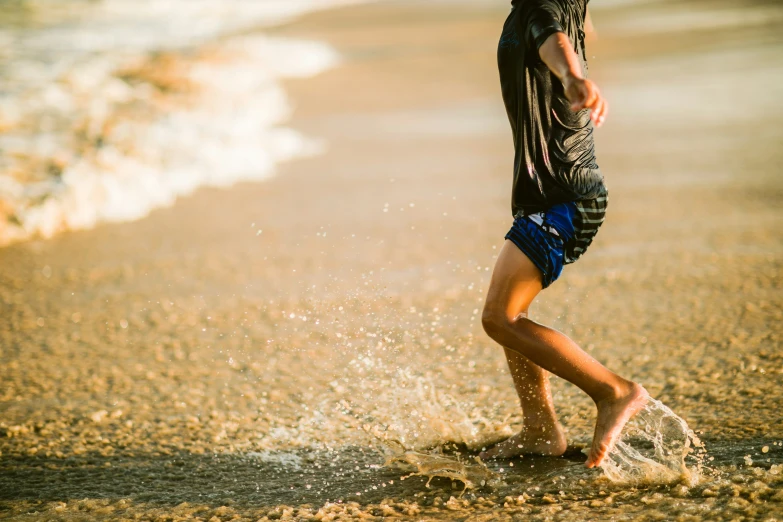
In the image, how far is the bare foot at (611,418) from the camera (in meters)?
2.84

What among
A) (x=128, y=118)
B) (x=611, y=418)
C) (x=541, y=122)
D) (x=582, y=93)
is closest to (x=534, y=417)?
(x=611, y=418)

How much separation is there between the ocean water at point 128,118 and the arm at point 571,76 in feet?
18.9

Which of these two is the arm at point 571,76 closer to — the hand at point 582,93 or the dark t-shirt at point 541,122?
the hand at point 582,93

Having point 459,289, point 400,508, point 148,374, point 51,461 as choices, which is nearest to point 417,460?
point 400,508

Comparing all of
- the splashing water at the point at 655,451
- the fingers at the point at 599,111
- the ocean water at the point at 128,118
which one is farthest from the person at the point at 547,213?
the ocean water at the point at 128,118

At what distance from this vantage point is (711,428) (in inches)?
131

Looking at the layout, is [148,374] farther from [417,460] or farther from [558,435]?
[558,435]

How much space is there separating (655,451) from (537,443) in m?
0.42

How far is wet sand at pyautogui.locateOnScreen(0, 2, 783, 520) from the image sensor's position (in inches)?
119

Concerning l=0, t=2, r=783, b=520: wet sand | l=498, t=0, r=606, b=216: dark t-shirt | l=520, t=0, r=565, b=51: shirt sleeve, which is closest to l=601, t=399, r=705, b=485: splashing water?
l=0, t=2, r=783, b=520: wet sand

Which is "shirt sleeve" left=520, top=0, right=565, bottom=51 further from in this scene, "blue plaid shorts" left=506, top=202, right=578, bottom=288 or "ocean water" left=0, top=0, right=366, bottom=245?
"ocean water" left=0, top=0, right=366, bottom=245

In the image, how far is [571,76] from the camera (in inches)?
100

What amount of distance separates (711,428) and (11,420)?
9.99ft

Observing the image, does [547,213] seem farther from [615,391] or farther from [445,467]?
[445,467]
